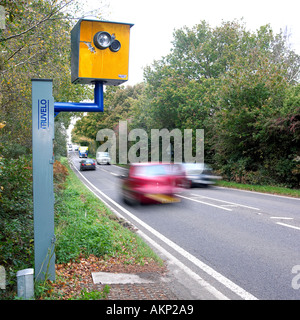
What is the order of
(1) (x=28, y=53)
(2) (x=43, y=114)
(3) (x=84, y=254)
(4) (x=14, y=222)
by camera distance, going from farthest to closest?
(1) (x=28, y=53) → (4) (x=14, y=222) → (3) (x=84, y=254) → (2) (x=43, y=114)

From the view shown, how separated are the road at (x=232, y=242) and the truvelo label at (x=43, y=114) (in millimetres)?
3153

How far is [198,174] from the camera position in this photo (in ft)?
59.7

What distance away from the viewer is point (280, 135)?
57.5ft

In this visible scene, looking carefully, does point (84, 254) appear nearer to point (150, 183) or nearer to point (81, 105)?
point (81, 105)

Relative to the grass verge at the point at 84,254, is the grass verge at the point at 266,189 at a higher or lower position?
lower

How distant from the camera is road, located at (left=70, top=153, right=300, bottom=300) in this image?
15.0ft

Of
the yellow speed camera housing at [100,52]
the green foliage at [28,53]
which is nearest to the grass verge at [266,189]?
the green foliage at [28,53]

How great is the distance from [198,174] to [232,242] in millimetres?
11503

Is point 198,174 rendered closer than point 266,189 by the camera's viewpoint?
No

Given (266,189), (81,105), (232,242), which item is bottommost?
(266,189)

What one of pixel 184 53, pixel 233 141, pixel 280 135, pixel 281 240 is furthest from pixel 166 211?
pixel 184 53

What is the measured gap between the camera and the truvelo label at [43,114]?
395 centimetres

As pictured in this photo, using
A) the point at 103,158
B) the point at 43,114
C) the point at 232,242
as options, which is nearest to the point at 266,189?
the point at 232,242

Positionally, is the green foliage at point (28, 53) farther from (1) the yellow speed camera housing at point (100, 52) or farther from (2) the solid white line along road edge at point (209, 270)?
(2) the solid white line along road edge at point (209, 270)
